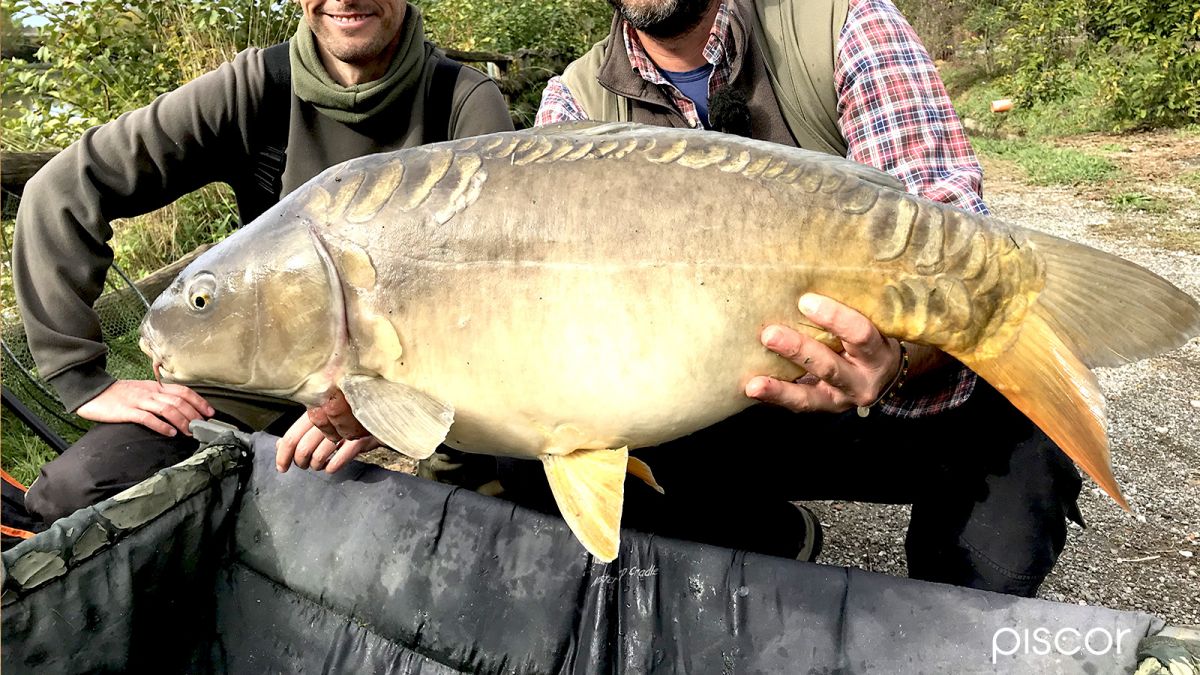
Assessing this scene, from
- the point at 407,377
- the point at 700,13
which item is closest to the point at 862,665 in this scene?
the point at 407,377

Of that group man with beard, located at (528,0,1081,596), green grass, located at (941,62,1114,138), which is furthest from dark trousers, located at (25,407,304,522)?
green grass, located at (941,62,1114,138)

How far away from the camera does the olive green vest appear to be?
4.53 feet

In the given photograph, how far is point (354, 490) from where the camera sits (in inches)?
47.9

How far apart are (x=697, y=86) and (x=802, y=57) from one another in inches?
7.3

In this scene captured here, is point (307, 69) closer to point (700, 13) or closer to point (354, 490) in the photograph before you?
point (700, 13)

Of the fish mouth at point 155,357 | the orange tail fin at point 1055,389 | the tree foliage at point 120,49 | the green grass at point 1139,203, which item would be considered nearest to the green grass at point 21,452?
the fish mouth at point 155,357

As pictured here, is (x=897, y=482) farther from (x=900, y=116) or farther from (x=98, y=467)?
(x=98, y=467)

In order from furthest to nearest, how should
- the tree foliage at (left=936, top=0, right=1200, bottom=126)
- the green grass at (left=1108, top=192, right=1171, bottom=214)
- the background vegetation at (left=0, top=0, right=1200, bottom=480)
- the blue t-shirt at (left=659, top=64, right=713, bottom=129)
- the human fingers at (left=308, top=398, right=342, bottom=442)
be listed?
the tree foliage at (left=936, top=0, right=1200, bottom=126)
the green grass at (left=1108, top=192, right=1171, bottom=214)
the background vegetation at (left=0, top=0, right=1200, bottom=480)
the blue t-shirt at (left=659, top=64, right=713, bottom=129)
the human fingers at (left=308, top=398, right=342, bottom=442)

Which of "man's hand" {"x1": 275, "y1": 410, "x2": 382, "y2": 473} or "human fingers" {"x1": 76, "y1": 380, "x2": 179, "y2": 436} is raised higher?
"man's hand" {"x1": 275, "y1": 410, "x2": 382, "y2": 473}

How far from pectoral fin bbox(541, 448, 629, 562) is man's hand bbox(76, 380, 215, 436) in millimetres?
851

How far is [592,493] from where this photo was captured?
0.94 meters

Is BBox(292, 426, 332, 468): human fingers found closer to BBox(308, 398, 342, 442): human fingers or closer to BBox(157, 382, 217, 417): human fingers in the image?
BBox(308, 398, 342, 442): human fingers

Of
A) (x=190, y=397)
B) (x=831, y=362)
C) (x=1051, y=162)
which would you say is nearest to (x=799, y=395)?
(x=831, y=362)

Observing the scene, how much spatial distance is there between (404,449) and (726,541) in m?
0.79
